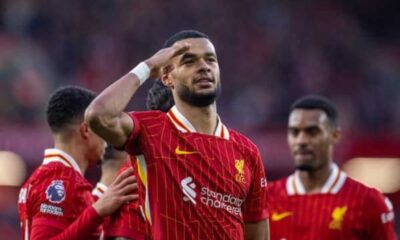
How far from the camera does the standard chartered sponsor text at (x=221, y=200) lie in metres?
5.10

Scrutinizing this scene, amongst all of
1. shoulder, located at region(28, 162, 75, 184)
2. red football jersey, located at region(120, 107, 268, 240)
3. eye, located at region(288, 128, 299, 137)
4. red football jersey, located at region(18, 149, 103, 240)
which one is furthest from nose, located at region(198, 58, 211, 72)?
eye, located at region(288, 128, 299, 137)

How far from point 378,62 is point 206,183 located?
464 inches

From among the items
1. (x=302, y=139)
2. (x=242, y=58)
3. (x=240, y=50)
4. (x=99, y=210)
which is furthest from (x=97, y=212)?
(x=240, y=50)

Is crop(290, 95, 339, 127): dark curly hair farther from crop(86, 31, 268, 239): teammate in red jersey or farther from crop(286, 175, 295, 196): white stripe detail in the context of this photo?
crop(86, 31, 268, 239): teammate in red jersey

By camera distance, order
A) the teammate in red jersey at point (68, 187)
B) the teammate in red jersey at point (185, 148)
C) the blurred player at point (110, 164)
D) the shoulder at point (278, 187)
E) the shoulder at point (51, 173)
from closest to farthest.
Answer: the teammate in red jersey at point (185, 148)
the teammate in red jersey at point (68, 187)
the shoulder at point (51, 173)
the blurred player at point (110, 164)
the shoulder at point (278, 187)

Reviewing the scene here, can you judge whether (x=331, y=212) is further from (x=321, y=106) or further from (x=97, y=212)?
(x=97, y=212)

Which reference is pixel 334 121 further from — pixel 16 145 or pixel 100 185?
pixel 16 145

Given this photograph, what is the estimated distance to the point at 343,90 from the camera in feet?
52.0

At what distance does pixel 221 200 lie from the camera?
514cm

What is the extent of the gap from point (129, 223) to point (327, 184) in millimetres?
2464

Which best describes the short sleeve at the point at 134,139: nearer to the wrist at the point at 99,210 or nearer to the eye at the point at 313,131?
the wrist at the point at 99,210

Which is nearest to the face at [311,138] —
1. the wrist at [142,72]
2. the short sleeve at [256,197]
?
the short sleeve at [256,197]

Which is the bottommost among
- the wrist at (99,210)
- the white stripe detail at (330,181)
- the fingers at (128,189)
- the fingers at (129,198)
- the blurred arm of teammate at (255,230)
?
the white stripe detail at (330,181)

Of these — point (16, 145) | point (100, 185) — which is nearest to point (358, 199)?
point (100, 185)
